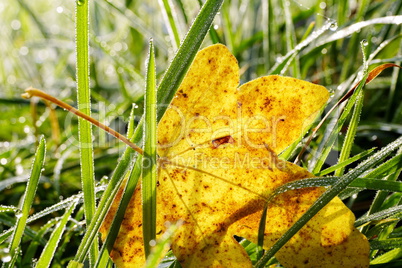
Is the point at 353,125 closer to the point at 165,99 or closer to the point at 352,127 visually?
the point at 352,127

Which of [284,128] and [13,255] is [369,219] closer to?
[284,128]

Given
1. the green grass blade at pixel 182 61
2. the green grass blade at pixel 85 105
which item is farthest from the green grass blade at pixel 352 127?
the green grass blade at pixel 85 105

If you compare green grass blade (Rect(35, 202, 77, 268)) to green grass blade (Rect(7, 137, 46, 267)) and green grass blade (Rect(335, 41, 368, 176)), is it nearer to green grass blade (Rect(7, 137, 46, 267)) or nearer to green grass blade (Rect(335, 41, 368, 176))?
green grass blade (Rect(7, 137, 46, 267))

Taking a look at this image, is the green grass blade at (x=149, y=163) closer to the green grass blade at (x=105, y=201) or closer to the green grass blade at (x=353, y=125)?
the green grass blade at (x=105, y=201)

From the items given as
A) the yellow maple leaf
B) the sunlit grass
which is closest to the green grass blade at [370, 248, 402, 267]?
the sunlit grass

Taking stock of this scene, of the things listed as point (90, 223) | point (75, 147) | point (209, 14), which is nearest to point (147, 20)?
point (75, 147)
